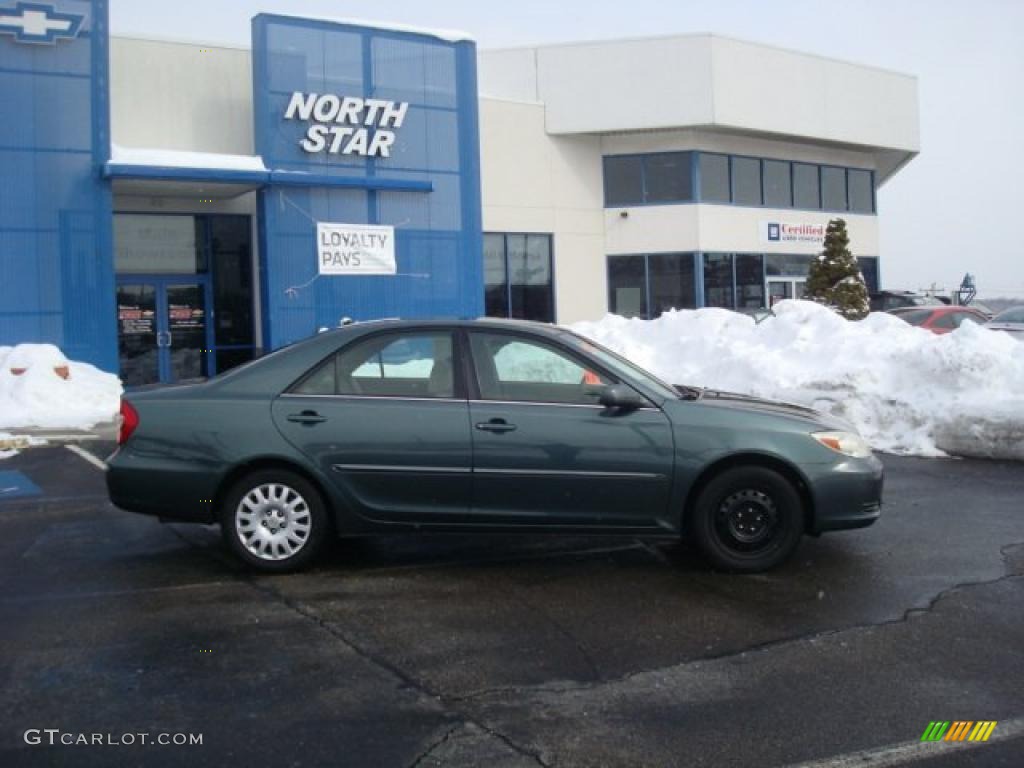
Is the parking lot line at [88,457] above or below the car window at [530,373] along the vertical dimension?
below

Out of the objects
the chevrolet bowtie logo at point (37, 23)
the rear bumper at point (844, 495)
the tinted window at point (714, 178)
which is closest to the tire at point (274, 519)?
the rear bumper at point (844, 495)

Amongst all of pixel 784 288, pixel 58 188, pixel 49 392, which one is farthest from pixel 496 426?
pixel 784 288

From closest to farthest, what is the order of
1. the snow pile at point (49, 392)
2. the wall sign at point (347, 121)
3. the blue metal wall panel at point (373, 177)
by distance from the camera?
the snow pile at point (49, 392) < the blue metal wall panel at point (373, 177) < the wall sign at point (347, 121)

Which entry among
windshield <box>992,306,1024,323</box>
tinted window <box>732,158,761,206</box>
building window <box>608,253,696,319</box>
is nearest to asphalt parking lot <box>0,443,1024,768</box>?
windshield <box>992,306,1024,323</box>

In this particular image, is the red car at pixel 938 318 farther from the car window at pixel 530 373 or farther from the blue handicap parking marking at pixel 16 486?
the blue handicap parking marking at pixel 16 486

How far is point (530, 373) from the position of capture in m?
5.93

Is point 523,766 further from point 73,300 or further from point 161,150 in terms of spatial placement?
point 161,150

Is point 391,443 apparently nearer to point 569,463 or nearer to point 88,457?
point 569,463

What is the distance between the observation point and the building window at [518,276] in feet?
84.7

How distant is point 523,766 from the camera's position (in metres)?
3.49

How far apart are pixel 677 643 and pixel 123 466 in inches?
134

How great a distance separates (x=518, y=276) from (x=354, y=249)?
26.8 ft

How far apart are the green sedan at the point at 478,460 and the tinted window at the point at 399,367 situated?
0.01 m

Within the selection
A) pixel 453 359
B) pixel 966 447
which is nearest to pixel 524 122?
pixel 966 447
